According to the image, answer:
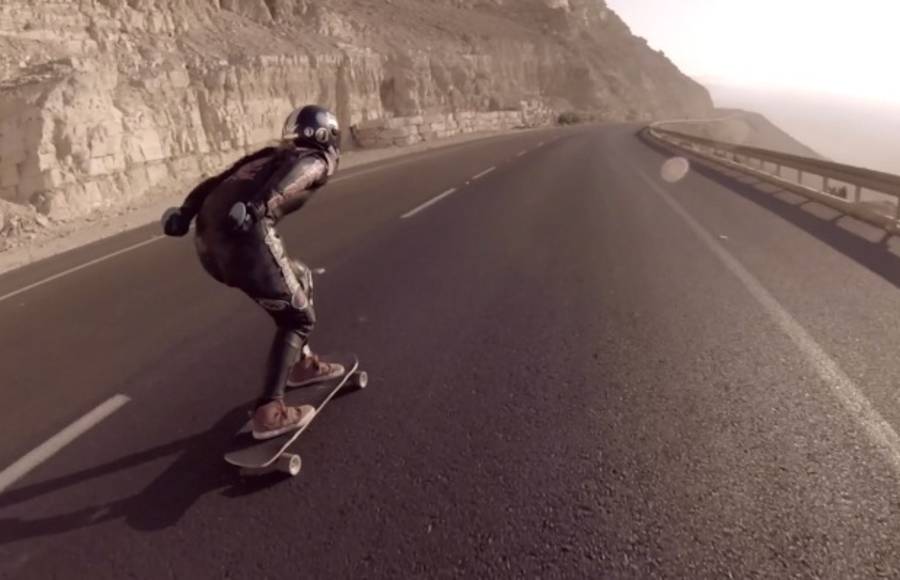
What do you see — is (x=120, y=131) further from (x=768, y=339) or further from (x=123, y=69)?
(x=768, y=339)

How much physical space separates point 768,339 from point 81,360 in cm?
564

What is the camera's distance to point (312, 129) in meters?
3.68

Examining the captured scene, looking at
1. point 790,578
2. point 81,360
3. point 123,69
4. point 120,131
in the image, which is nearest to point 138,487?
point 81,360

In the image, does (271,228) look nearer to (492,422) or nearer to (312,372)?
(312,372)

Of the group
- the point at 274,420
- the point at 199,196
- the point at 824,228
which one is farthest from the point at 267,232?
the point at 824,228

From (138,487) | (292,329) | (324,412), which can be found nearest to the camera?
(138,487)

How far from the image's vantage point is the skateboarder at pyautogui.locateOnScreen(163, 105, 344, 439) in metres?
3.48

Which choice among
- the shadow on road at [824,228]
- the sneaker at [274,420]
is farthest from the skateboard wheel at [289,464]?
the shadow on road at [824,228]

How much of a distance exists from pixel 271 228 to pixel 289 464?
1.31m

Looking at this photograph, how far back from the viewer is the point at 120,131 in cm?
1538

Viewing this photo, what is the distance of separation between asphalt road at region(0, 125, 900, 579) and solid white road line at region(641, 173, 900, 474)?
0.02 metres

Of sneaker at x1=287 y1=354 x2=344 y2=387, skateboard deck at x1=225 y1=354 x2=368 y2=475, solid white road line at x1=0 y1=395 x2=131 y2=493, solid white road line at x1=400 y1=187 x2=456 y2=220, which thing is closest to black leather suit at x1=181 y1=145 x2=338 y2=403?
skateboard deck at x1=225 y1=354 x2=368 y2=475

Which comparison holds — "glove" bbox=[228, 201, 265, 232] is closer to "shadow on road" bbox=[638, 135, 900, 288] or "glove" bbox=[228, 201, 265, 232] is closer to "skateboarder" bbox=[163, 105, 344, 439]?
"skateboarder" bbox=[163, 105, 344, 439]

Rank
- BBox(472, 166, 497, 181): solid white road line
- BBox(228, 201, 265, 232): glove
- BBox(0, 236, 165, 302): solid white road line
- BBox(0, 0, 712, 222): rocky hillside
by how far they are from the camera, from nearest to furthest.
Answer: BBox(228, 201, 265, 232): glove
BBox(0, 236, 165, 302): solid white road line
BBox(0, 0, 712, 222): rocky hillside
BBox(472, 166, 497, 181): solid white road line
